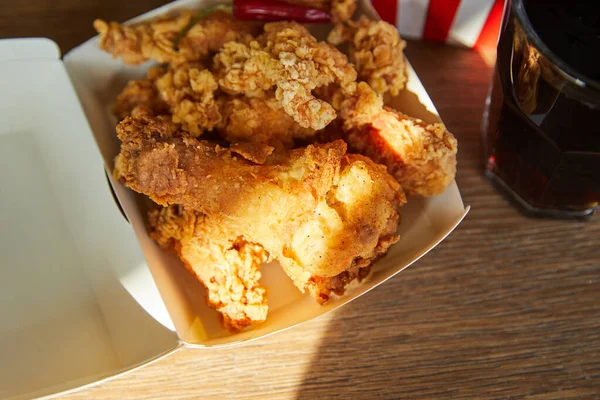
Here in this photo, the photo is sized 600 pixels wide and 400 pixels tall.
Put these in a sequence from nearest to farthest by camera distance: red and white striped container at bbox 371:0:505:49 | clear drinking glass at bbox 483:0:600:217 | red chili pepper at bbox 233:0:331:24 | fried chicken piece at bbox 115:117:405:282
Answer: clear drinking glass at bbox 483:0:600:217, fried chicken piece at bbox 115:117:405:282, red chili pepper at bbox 233:0:331:24, red and white striped container at bbox 371:0:505:49

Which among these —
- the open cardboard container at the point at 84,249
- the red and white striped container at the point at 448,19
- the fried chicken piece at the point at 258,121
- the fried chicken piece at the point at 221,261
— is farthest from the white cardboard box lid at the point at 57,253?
the red and white striped container at the point at 448,19

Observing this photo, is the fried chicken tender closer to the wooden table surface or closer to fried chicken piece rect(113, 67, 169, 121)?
fried chicken piece rect(113, 67, 169, 121)

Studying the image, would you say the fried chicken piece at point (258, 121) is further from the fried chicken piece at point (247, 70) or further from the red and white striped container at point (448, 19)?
the red and white striped container at point (448, 19)

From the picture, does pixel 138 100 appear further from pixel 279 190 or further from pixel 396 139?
pixel 396 139

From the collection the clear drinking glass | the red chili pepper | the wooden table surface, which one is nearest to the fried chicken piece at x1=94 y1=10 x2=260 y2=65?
the red chili pepper

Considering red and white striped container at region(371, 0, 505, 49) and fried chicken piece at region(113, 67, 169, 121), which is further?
red and white striped container at region(371, 0, 505, 49)

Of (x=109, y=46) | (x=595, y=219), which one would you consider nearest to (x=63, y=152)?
(x=109, y=46)
